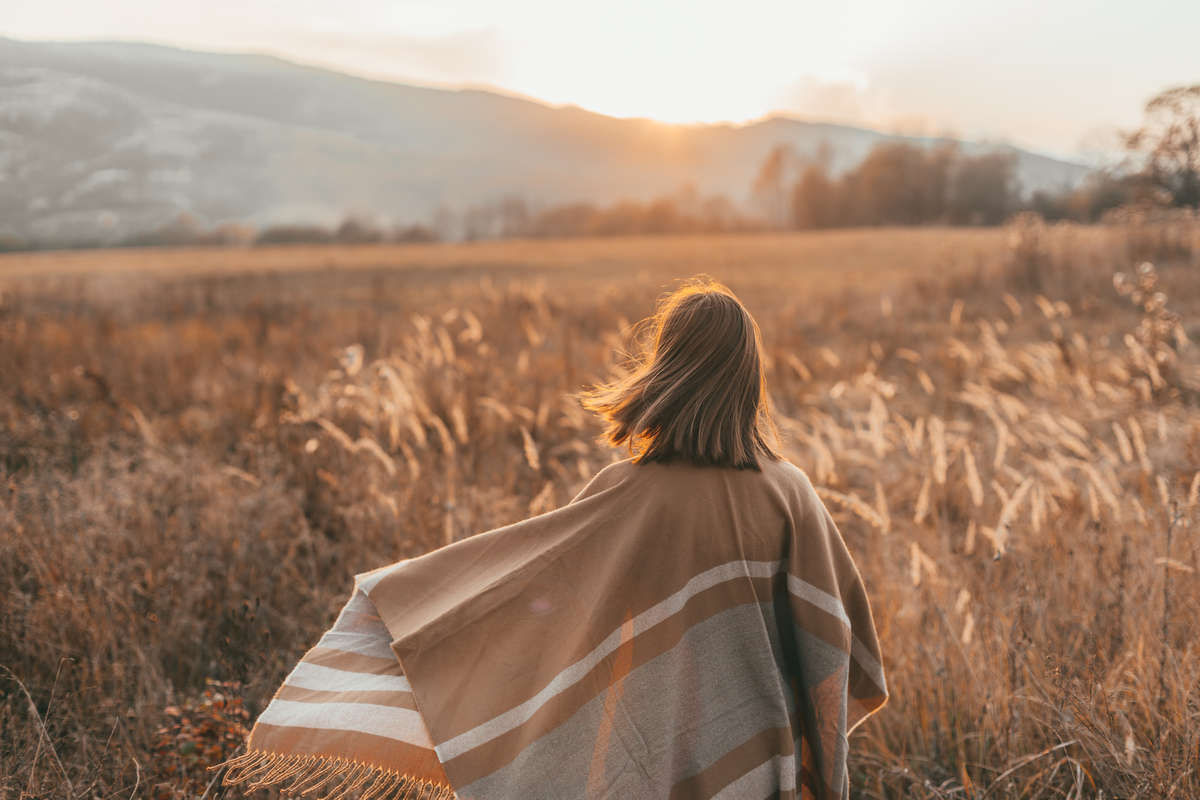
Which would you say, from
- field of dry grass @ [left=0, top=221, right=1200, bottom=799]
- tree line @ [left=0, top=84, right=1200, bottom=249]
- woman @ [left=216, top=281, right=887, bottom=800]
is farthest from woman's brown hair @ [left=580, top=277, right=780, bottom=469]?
tree line @ [left=0, top=84, right=1200, bottom=249]

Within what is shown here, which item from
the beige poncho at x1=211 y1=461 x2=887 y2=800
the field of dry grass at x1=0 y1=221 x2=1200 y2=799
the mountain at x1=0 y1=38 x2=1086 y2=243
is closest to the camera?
the beige poncho at x1=211 y1=461 x2=887 y2=800

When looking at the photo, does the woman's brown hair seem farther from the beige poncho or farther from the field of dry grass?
the field of dry grass

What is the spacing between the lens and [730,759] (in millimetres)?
1736

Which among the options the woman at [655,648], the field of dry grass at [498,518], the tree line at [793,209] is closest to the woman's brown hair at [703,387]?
the woman at [655,648]

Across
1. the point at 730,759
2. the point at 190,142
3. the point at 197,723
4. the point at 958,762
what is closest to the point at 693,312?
the point at 730,759

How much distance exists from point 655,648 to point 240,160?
157227 millimetres

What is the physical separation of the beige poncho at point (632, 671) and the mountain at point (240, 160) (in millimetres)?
10755

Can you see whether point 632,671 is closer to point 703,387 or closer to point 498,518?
point 703,387

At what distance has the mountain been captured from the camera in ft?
88.2

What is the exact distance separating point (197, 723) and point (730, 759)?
188 cm

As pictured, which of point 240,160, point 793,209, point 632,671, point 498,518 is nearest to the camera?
point 632,671

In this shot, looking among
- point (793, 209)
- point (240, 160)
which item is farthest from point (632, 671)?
point (240, 160)

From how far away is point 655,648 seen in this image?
1757mm

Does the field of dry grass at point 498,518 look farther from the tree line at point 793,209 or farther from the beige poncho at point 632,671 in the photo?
the tree line at point 793,209
